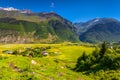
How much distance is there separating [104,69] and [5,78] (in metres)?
34.0

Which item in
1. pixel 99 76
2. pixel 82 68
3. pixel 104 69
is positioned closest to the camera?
pixel 99 76

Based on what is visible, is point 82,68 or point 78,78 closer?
point 78,78

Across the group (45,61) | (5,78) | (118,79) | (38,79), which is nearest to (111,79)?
(118,79)

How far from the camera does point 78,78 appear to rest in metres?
55.1

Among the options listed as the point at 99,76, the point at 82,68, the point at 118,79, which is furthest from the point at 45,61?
the point at 118,79

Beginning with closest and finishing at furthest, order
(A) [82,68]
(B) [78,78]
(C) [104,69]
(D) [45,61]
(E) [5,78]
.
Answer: (E) [5,78] < (B) [78,78] < (C) [104,69] < (A) [82,68] < (D) [45,61]

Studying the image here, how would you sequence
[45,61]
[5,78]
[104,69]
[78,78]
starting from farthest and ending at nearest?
1. [45,61]
2. [104,69]
3. [78,78]
4. [5,78]

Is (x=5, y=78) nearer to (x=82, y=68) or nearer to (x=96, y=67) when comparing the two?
(x=96, y=67)

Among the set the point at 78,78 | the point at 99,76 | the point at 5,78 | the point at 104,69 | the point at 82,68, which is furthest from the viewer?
the point at 82,68

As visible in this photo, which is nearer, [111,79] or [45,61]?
[111,79]

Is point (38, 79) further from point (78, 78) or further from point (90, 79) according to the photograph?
point (90, 79)

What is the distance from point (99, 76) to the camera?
61.1 metres

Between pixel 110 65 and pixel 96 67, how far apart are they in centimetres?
457

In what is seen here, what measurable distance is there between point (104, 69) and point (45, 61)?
33773 mm
